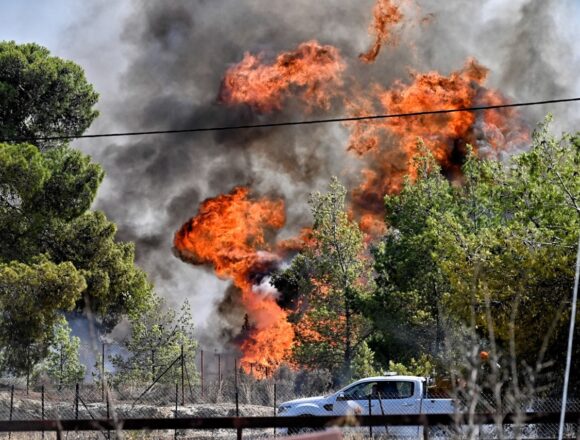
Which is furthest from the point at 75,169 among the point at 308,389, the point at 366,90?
the point at 366,90

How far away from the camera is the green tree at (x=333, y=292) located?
4153 centimetres

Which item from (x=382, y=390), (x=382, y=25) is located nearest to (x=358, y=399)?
(x=382, y=390)

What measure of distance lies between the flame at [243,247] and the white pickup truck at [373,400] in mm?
38411

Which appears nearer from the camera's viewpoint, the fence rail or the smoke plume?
the fence rail

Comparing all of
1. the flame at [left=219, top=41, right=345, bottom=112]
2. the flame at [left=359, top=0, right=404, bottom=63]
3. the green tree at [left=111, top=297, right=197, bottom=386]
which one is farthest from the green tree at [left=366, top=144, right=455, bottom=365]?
the flame at [left=359, top=0, right=404, bottom=63]

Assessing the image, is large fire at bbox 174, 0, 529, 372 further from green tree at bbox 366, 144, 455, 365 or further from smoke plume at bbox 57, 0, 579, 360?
green tree at bbox 366, 144, 455, 365

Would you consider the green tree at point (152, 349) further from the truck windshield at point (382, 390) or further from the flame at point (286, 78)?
the flame at point (286, 78)

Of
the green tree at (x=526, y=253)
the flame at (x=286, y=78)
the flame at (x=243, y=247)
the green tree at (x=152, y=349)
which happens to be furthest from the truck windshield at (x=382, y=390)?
the flame at (x=286, y=78)

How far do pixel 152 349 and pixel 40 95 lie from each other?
14000 millimetres

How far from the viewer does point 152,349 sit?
152ft

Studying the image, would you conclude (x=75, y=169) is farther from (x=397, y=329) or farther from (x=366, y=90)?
(x=366, y=90)

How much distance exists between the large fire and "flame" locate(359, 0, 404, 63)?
0.09 metres

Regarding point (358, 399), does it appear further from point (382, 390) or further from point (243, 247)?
point (243, 247)

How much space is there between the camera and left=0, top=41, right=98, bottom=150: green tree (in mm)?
39875
